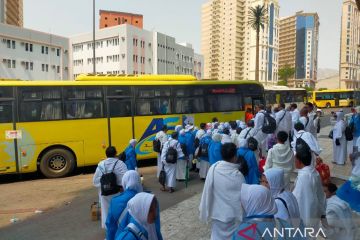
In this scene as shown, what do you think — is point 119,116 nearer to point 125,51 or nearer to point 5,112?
point 5,112

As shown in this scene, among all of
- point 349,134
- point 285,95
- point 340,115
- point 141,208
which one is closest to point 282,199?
point 141,208

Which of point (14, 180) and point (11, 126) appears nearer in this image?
point (11, 126)

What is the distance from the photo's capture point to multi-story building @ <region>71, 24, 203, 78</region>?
2621 inches

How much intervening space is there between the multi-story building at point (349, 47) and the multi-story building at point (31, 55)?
117m

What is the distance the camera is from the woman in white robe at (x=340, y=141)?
12164 mm

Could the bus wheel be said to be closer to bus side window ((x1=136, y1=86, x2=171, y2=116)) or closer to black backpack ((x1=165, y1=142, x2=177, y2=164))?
bus side window ((x1=136, y1=86, x2=171, y2=116))

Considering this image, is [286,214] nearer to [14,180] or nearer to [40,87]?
[40,87]

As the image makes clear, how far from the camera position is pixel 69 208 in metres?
8.83

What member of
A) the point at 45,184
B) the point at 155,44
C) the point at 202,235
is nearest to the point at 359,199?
the point at 202,235

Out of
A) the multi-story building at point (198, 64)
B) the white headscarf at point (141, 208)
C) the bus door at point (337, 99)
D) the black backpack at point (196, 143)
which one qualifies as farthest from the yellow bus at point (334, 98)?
the white headscarf at point (141, 208)

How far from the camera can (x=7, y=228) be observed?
7520mm

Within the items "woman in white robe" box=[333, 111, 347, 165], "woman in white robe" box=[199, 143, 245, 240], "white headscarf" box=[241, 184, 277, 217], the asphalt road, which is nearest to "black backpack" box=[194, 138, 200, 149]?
the asphalt road

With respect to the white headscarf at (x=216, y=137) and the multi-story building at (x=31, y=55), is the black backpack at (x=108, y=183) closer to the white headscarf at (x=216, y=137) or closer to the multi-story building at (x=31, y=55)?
the white headscarf at (x=216, y=137)

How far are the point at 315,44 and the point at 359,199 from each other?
181129 millimetres
